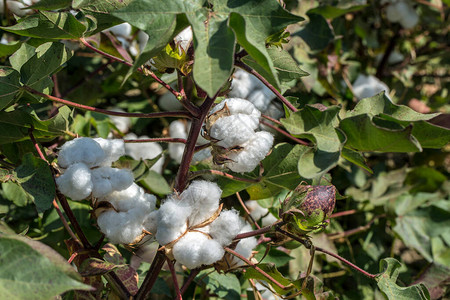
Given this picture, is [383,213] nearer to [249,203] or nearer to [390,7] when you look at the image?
[249,203]

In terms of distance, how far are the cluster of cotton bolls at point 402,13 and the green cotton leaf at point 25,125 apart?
1.34 meters

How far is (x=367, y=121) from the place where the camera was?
68 centimetres

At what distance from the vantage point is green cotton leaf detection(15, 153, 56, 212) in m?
0.77

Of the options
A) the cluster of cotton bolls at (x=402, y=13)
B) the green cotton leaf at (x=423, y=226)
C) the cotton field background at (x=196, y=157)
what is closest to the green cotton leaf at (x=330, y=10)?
the cotton field background at (x=196, y=157)

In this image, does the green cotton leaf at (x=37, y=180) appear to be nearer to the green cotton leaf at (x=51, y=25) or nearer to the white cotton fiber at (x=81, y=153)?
the white cotton fiber at (x=81, y=153)

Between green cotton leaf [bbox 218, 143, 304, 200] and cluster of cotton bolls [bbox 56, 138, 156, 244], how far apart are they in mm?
157

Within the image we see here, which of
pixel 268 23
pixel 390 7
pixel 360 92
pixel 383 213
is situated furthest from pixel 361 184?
pixel 268 23

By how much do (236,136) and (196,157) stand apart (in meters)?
0.40

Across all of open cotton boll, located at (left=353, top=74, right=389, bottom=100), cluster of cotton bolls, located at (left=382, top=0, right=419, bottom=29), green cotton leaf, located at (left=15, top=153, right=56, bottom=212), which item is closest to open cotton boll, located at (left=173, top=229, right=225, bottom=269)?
green cotton leaf, located at (left=15, top=153, right=56, bottom=212)

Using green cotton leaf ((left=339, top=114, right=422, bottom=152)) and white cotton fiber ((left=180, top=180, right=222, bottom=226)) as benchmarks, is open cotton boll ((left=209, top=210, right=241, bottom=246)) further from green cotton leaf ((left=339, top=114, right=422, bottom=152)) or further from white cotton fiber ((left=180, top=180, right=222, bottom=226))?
green cotton leaf ((left=339, top=114, right=422, bottom=152))

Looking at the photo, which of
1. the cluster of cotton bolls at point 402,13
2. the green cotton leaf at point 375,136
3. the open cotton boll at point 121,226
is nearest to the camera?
the green cotton leaf at point 375,136

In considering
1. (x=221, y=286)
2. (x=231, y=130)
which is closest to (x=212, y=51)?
(x=231, y=130)

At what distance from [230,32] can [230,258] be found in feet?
1.37

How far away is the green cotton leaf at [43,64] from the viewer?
791 millimetres
